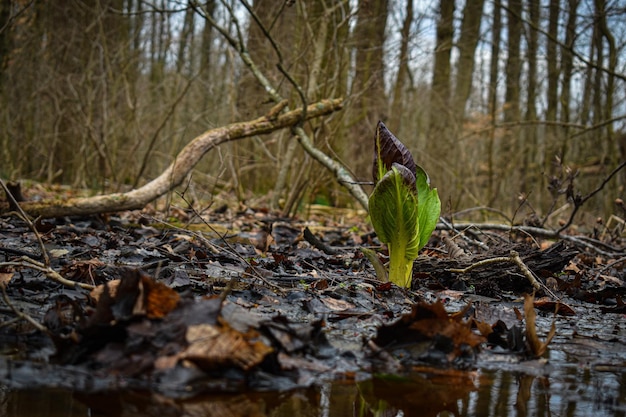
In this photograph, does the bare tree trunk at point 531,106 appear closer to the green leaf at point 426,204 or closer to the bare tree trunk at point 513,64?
the bare tree trunk at point 513,64

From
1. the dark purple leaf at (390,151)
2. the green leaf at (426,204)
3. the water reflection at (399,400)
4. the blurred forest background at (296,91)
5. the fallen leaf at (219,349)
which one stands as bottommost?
the water reflection at (399,400)

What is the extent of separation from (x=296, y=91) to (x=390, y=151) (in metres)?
6.21

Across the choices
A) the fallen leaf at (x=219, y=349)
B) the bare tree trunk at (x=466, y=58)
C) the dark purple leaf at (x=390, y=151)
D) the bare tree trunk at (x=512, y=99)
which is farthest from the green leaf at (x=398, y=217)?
the bare tree trunk at (x=466, y=58)

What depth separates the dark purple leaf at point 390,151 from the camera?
298cm

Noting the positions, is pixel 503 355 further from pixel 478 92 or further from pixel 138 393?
pixel 478 92

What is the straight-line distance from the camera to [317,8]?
9.56 meters

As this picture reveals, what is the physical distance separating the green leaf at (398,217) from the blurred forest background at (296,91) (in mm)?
4827

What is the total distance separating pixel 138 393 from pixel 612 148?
11089mm

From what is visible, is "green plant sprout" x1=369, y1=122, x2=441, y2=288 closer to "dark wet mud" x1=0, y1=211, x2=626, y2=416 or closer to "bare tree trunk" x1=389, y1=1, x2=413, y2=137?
"dark wet mud" x1=0, y1=211, x2=626, y2=416

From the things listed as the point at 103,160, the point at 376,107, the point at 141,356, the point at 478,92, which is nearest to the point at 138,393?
the point at 141,356

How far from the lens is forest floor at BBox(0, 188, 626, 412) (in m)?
1.59

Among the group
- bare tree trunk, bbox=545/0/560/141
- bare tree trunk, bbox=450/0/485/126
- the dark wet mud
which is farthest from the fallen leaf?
bare tree trunk, bbox=450/0/485/126

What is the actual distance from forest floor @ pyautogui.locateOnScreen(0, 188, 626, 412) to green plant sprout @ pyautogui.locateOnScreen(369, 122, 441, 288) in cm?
20

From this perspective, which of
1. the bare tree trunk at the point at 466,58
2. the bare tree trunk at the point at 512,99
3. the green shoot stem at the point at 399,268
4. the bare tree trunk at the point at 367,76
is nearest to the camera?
the green shoot stem at the point at 399,268
